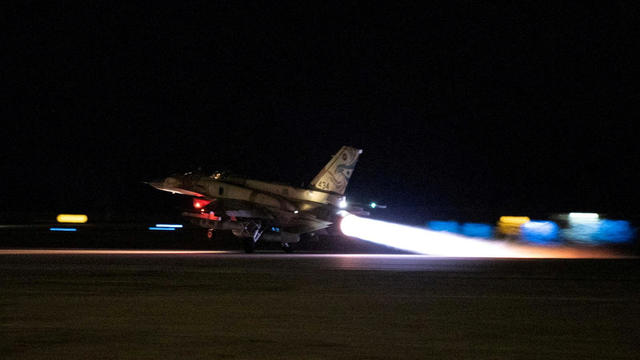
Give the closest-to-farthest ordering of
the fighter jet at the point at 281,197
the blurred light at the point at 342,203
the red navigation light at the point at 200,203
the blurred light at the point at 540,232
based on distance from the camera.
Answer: the fighter jet at the point at 281,197 < the blurred light at the point at 342,203 < the red navigation light at the point at 200,203 < the blurred light at the point at 540,232

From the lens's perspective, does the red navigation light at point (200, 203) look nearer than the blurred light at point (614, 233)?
No

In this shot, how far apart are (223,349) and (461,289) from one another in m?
8.73

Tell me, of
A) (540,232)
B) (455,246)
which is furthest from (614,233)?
(455,246)

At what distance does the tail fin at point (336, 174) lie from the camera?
123 ft

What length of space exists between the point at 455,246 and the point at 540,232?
4.09m

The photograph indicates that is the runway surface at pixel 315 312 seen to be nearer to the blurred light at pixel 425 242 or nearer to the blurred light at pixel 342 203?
the blurred light at pixel 425 242

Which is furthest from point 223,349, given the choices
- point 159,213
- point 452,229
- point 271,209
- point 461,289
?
point 159,213

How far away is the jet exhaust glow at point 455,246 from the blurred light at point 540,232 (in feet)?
3.12

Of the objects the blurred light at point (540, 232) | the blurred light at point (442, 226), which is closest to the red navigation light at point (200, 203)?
the blurred light at point (540, 232)

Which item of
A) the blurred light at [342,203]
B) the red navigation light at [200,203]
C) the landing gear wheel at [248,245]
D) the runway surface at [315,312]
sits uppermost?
the blurred light at [342,203]

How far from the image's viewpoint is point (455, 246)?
1519 inches

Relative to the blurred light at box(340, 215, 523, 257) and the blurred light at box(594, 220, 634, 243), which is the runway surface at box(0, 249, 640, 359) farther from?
the blurred light at box(594, 220, 634, 243)

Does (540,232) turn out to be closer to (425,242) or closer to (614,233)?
(614,233)

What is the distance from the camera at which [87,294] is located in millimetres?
16344
